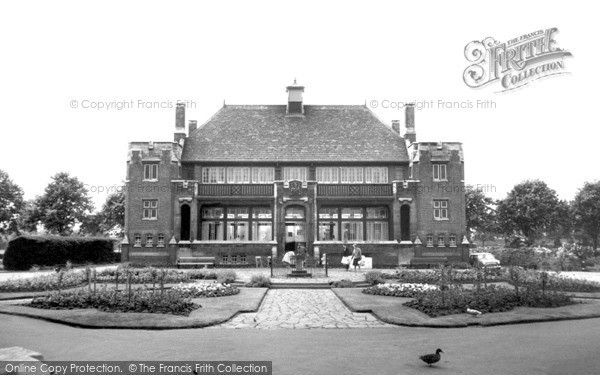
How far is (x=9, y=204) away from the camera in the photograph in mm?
60344

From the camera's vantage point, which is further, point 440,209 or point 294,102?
point 294,102

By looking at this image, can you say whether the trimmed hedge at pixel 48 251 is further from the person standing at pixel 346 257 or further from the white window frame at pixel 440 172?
the white window frame at pixel 440 172

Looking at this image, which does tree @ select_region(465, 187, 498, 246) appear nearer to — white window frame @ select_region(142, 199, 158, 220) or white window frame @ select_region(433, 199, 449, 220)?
white window frame @ select_region(433, 199, 449, 220)

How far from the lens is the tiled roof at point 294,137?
1738 inches

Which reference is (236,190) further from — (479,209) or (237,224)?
(479,209)

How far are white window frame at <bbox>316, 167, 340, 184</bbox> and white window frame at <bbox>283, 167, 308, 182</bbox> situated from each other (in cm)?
120

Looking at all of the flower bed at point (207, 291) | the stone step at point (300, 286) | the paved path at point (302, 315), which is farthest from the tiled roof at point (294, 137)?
the paved path at point (302, 315)

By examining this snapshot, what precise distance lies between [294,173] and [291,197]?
3420mm

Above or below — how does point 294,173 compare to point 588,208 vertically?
above

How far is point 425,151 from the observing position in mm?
43156

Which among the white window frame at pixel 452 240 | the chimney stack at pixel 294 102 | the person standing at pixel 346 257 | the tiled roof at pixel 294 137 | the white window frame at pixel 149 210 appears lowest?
the person standing at pixel 346 257

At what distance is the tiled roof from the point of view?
44.2 meters

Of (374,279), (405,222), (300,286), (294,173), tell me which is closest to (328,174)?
(294,173)

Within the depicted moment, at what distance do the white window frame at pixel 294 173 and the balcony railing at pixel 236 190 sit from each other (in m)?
2.28
